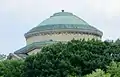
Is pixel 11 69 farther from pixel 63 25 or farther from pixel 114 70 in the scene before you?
pixel 63 25

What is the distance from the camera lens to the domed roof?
70.2 metres

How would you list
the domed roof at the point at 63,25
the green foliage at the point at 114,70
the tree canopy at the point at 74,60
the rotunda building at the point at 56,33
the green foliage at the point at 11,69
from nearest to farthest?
the green foliage at the point at 114,70, the tree canopy at the point at 74,60, the green foliage at the point at 11,69, the rotunda building at the point at 56,33, the domed roof at the point at 63,25

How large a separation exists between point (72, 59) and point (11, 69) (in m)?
10.7

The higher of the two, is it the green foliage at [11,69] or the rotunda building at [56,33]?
the rotunda building at [56,33]

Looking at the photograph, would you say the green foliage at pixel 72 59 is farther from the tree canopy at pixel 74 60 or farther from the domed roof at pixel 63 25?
the domed roof at pixel 63 25

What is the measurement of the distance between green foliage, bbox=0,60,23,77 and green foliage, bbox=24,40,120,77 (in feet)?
15.5

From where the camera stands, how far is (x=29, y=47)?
69.5 m

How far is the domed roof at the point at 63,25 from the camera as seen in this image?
2766 inches

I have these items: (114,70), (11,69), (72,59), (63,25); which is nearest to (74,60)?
(72,59)

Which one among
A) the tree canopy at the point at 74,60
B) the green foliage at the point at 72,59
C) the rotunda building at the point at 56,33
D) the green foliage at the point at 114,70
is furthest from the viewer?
the rotunda building at the point at 56,33

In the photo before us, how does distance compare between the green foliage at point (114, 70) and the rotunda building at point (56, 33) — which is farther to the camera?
the rotunda building at point (56, 33)

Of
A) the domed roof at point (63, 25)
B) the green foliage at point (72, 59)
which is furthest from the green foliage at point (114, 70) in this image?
the domed roof at point (63, 25)

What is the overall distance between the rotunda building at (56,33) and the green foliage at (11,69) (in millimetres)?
10994

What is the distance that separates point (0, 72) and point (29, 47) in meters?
13.8
